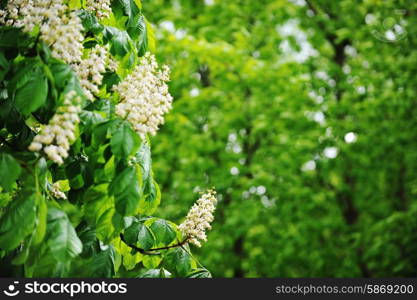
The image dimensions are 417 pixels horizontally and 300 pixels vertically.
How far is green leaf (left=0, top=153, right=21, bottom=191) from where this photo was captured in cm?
169

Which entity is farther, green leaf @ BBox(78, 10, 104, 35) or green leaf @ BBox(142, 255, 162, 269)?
green leaf @ BBox(142, 255, 162, 269)

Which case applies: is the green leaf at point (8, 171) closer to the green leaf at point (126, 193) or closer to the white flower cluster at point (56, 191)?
the green leaf at point (126, 193)

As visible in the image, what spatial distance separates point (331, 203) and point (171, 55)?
15.8 feet

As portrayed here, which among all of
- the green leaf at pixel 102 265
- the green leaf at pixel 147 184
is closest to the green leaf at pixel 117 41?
the green leaf at pixel 147 184

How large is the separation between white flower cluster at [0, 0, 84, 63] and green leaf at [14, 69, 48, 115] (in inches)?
6.1

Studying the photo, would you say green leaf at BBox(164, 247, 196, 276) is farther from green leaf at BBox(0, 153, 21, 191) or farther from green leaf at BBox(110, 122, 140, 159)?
green leaf at BBox(0, 153, 21, 191)

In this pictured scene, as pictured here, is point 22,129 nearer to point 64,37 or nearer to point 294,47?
point 64,37

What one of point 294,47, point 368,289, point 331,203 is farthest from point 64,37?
point 331,203

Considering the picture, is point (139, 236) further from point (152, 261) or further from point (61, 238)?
point (61, 238)

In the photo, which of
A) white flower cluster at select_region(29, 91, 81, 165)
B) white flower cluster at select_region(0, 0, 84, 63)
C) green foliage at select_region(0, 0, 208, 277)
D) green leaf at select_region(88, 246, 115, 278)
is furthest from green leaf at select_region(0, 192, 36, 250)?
white flower cluster at select_region(0, 0, 84, 63)

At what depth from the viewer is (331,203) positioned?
1034 cm

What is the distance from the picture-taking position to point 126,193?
72.6 inches

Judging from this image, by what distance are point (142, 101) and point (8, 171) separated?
56 centimetres

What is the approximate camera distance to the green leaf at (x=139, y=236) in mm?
2283
